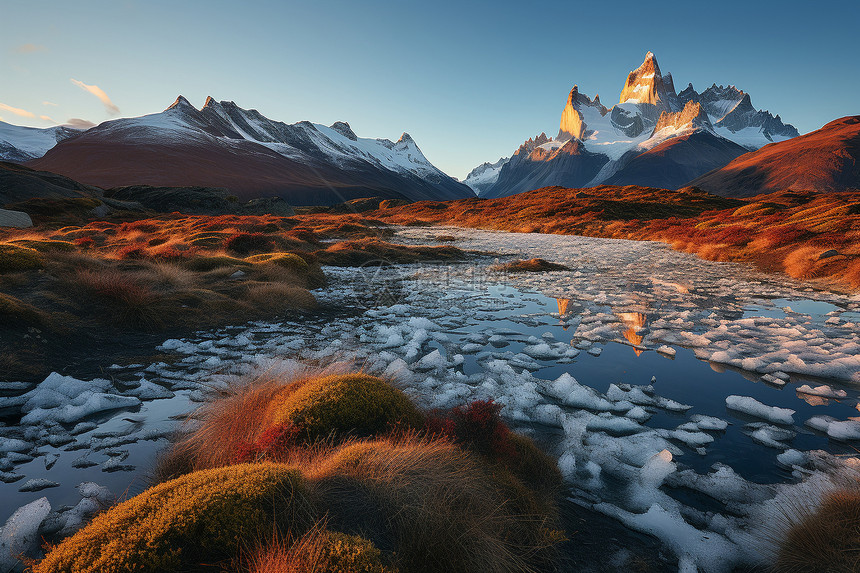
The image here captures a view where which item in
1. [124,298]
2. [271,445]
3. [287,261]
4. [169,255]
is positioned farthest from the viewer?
[287,261]

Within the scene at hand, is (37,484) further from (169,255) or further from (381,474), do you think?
(169,255)

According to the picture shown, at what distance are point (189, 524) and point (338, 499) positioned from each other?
0.93m

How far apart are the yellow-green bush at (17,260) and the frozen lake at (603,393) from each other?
495 cm

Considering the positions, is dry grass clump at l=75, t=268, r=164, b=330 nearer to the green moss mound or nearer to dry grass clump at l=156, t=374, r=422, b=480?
dry grass clump at l=156, t=374, r=422, b=480

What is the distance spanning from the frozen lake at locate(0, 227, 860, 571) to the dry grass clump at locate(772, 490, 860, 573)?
0.39 m

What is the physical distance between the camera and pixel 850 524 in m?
2.69

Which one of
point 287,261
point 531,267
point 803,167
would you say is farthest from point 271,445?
point 803,167

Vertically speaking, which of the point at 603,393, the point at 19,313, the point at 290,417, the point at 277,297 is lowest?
the point at 603,393

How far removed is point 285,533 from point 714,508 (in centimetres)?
385

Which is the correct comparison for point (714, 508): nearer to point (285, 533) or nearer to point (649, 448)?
point (649, 448)

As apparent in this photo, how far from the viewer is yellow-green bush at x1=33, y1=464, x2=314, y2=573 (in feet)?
6.91

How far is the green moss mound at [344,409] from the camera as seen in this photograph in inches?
157

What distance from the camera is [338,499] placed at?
2793 mm

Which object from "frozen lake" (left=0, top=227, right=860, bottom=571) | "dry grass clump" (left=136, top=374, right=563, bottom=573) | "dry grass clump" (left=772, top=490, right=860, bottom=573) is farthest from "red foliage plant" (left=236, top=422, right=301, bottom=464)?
"dry grass clump" (left=772, top=490, right=860, bottom=573)
